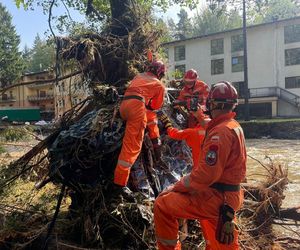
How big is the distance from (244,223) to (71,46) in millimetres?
3770

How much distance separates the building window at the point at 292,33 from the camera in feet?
108

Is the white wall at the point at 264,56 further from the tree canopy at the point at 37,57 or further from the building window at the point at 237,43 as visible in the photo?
the tree canopy at the point at 37,57

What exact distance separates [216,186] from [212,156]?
0.32 m

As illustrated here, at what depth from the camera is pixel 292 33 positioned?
3319cm

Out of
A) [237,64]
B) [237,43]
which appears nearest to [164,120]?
[237,64]

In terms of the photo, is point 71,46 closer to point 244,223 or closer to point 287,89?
point 244,223

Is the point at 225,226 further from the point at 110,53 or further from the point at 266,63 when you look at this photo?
the point at 266,63

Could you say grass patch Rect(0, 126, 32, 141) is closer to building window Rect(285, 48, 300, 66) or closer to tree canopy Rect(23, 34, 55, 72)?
tree canopy Rect(23, 34, 55, 72)

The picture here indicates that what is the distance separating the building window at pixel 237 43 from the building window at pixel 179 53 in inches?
212

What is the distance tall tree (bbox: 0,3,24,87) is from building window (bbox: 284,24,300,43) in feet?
102

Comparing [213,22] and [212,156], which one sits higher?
[213,22]

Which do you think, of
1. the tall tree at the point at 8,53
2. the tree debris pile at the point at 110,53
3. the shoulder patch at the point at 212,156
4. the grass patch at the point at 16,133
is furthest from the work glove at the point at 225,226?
the tall tree at the point at 8,53

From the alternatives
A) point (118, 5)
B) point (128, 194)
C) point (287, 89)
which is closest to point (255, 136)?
point (287, 89)

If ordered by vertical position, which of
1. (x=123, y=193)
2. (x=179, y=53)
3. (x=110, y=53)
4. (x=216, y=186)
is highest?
(x=179, y=53)
